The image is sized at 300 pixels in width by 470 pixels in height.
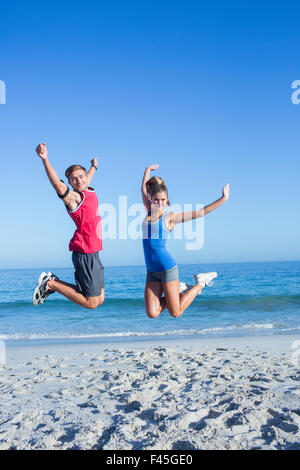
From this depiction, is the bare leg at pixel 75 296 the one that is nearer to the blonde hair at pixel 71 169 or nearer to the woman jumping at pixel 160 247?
the woman jumping at pixel 160 247

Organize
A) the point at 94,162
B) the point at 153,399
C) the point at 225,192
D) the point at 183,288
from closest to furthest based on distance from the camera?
the point at 225,192 → the point at 94,162 → the point at 183,288 → the point at 153,399

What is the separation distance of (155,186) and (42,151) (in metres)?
1.29

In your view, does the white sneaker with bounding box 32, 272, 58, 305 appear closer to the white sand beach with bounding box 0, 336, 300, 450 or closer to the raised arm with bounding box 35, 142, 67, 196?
the raised arm with bounding box 35, 142, 67, 196

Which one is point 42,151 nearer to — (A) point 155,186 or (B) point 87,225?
(B) point 87,225

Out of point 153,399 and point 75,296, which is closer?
point 75,296

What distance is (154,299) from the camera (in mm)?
5094

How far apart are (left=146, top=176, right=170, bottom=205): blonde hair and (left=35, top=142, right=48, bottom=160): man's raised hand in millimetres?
1242

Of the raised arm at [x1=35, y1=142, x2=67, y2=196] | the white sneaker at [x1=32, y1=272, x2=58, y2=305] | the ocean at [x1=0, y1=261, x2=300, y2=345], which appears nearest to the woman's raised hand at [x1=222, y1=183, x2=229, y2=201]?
the raised arm at [x1=35, y1=142, x2=67, y2=196]

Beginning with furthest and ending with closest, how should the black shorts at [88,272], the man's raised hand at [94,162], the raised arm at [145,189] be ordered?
1. the man's raised hand at [94,162]
2. the raised arm at [145,189]
3. the black shorts at [88,272]

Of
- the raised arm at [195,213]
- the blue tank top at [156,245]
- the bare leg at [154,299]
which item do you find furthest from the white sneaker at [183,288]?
the raised arm at [195,213]

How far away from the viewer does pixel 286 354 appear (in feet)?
31.7

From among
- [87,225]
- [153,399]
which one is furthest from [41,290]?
[153,399]

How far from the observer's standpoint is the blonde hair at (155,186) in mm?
4730

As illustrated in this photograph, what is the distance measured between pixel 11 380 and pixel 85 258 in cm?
465
